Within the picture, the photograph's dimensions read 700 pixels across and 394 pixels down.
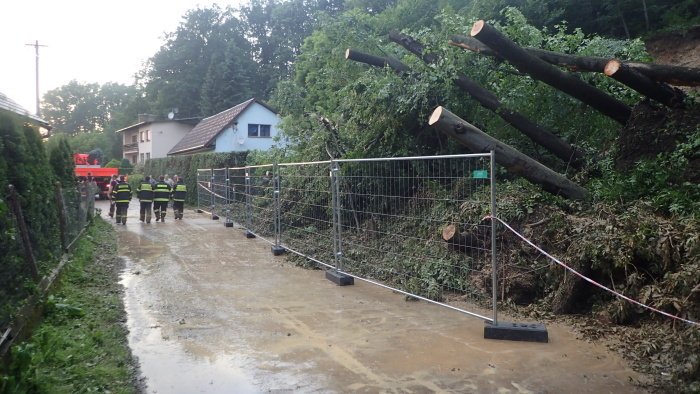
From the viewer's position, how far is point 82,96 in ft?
297

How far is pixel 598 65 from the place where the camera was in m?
7.23

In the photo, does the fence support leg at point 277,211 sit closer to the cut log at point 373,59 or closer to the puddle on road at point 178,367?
the cut log at point 373,59

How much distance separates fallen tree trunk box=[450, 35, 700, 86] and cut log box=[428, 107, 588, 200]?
5.13 feet

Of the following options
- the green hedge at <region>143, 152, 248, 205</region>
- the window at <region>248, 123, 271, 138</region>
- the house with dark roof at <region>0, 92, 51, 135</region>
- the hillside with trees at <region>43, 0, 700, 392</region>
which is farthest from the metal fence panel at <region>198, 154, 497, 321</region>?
the window at <region>248, 123, 271, 138</region>

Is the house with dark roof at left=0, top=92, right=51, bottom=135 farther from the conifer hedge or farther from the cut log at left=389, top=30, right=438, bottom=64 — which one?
the cut log at left=389, top=30, right=438, bottom=64

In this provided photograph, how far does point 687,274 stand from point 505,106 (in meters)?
4.21

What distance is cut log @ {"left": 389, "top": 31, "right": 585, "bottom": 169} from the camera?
7961 mm

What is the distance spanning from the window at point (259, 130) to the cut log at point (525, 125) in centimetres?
2812

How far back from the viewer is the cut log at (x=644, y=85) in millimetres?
6711

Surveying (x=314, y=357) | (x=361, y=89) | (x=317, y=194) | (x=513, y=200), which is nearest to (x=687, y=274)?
(x=513, y=200)

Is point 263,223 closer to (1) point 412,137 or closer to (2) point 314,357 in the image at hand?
(1) point 412,137

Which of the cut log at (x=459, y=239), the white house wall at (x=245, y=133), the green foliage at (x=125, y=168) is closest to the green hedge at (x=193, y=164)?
the white house wall at (x=245, y=133)

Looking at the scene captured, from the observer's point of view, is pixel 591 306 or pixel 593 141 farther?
pixel 593 141

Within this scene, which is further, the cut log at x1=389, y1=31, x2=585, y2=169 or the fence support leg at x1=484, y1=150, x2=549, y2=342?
the cut log at x1=389, y1=31, x2=585, y2=169
